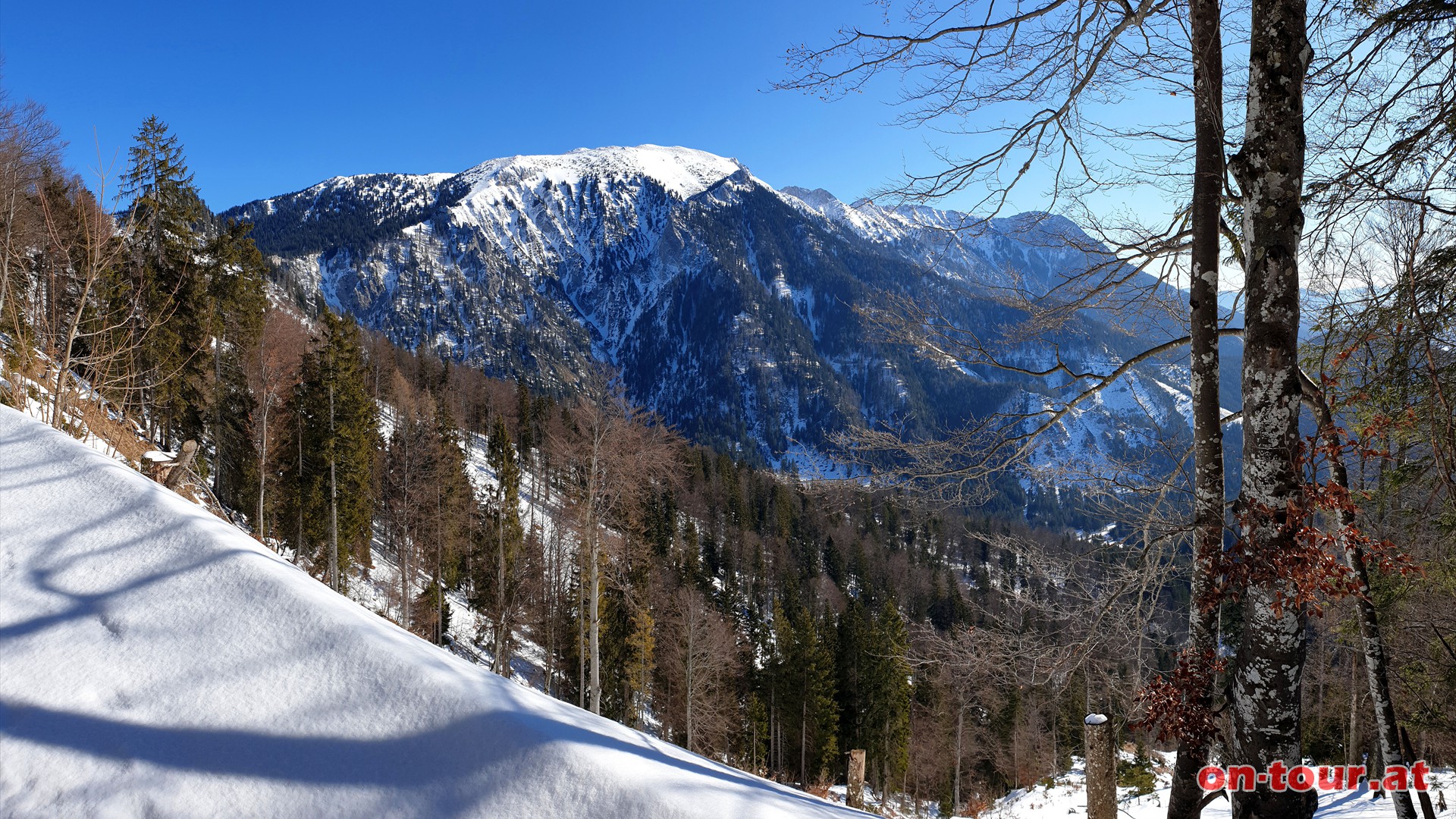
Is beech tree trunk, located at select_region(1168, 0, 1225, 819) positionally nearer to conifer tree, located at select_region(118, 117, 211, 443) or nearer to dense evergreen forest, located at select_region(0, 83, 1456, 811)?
dense evergreen forest, located at select_region(0, 83, 1456, 811)

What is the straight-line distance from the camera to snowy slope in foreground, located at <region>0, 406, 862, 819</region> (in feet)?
5.01

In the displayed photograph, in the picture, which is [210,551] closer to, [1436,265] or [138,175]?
[1436,265]

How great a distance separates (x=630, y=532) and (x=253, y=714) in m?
15.6

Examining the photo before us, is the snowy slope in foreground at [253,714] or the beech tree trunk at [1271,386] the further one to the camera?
the beech tree trunk at [1271,386]

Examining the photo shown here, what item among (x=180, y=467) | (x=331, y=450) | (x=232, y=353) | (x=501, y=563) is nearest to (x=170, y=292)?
(x=232, y=353)

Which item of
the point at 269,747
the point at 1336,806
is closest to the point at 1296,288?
the point at 269,747

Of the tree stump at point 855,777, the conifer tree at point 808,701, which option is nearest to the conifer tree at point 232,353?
the tree stump at point 855,777

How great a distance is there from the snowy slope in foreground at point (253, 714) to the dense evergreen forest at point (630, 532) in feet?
9.68

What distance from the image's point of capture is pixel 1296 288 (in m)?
2.92

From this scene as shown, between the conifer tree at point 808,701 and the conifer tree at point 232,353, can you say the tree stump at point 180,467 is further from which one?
the conifer tree at point 808,701

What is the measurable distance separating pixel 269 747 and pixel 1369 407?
222 inches

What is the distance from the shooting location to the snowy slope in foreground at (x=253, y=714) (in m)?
1.53

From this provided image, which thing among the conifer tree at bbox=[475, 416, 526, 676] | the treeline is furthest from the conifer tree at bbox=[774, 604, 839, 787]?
the conifer tree at bbox=[475, 416, 526, 676]

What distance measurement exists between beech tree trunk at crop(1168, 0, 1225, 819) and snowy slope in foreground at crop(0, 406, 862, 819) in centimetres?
282
